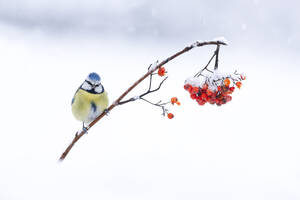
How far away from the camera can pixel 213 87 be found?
132cm

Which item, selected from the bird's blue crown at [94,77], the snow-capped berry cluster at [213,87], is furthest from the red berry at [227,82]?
the bird's blue crown at [94,77]

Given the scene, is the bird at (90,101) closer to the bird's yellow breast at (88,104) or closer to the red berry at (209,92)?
the bird's yellow breast at (88,104)

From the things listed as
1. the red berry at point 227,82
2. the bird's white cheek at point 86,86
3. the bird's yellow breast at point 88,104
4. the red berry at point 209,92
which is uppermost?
the red berry at point 227,82

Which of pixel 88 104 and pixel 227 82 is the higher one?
pixel 227 82

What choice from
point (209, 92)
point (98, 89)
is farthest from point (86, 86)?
point (209, 92)

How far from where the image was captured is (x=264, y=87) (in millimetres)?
3303

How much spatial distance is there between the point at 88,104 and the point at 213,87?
52 centimetres

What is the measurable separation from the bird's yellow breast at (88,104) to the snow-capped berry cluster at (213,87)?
37 centimetres

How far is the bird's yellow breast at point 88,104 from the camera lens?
1.49 m

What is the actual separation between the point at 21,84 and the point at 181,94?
1208 mm

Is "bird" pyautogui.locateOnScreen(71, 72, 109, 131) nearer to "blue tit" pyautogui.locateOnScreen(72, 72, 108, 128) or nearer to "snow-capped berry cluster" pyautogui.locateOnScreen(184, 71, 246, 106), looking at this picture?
"blue tit" pyautogui.locateOnScreen(72, 72, 108, 128)

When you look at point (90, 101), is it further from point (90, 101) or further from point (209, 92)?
point (209, 92)

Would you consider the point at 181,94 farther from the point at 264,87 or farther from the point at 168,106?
the point at 168,106

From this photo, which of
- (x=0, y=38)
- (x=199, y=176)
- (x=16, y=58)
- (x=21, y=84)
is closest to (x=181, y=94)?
(x=21, y=84)
